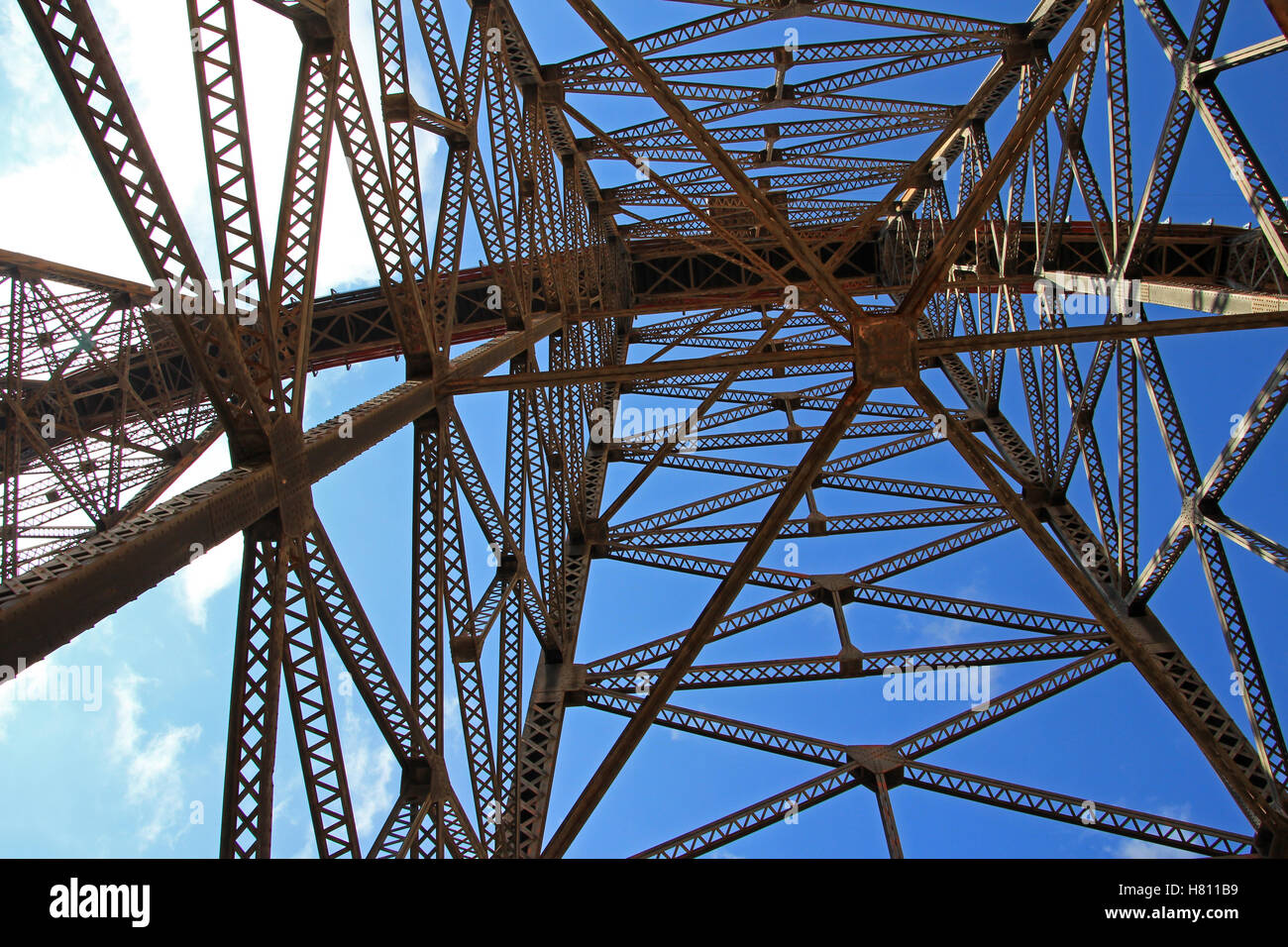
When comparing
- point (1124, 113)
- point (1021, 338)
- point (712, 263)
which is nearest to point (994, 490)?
point (1021, 338)

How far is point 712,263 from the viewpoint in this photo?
2297cm

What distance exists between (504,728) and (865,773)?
4873 millimetres

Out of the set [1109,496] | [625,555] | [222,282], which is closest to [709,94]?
[625,555]

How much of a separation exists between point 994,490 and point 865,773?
550 cm

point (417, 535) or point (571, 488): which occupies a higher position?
point (571, 488)

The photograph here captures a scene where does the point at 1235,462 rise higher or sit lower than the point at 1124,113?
lower

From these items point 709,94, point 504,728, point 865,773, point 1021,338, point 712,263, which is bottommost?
point 865,773

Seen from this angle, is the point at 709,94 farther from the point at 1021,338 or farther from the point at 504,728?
the point at 504,728

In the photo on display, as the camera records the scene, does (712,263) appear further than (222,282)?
Yes

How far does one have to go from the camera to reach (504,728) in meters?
10.7

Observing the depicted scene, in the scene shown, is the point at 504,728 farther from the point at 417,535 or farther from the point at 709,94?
the point at 709,94

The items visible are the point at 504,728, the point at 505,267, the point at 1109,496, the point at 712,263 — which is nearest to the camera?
the point at 504,728

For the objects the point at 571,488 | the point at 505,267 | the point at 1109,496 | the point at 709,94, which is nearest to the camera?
the point at 505,267

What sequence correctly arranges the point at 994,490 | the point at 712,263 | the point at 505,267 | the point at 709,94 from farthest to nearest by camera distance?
1. the point at 712,263
2. the point at 709,94
3. the point at 505,267
4. the point at 994,490
